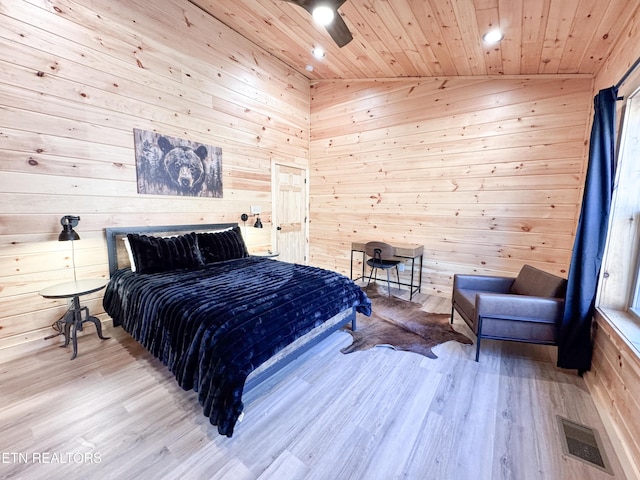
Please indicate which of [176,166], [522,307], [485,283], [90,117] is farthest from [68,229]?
[485,283]

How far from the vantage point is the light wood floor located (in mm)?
1396

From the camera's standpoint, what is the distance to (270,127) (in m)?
4.34

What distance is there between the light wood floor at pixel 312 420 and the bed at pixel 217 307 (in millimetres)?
193

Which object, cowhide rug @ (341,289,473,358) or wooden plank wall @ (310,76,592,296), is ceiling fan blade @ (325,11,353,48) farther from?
cowhide rug @ (341,289,473,358)

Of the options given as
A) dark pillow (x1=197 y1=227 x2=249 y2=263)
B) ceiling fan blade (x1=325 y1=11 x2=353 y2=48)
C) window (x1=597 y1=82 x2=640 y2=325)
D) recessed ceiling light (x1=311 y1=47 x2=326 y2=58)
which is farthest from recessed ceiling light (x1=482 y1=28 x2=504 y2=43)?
dark pillow (x1=197 y1=227 x2=249 y2=263)

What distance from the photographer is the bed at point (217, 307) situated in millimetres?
1626

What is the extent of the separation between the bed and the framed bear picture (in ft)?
1.62

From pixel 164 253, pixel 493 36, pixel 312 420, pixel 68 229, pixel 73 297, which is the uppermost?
pixel 493 36

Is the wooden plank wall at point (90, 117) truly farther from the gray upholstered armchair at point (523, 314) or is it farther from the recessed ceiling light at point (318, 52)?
the gray upholstered armchair at point (523, 314)

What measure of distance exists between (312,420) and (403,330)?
1.51 metres

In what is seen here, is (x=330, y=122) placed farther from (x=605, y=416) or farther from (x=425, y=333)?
(x=605, y=416)

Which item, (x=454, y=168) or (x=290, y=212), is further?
(x=290, y=212)

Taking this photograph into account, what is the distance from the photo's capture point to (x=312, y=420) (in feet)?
5.58

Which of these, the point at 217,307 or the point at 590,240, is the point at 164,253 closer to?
the point at 217,307
